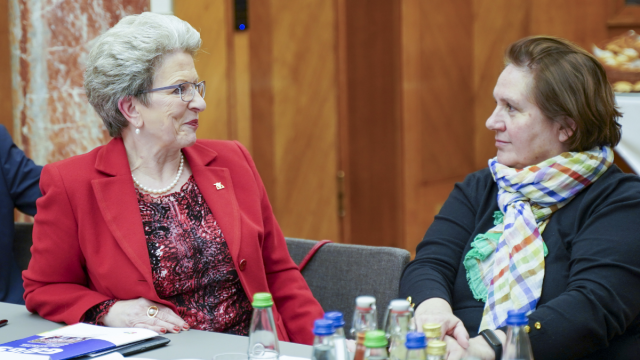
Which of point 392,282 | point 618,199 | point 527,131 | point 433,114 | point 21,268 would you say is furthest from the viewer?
point 433,114

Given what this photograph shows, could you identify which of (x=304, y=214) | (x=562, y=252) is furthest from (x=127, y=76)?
(x=304, y=214)

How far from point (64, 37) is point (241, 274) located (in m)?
1.51

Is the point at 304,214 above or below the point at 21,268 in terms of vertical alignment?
below

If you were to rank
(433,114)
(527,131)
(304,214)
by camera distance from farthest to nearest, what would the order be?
1. (433,114)
2. (304,214)
3. (527,131)

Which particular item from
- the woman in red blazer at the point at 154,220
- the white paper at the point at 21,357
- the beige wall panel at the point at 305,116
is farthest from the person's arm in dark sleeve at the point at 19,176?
the beige wall panel at the point at 305,116

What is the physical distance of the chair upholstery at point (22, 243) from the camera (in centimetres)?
251

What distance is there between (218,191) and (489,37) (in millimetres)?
3843

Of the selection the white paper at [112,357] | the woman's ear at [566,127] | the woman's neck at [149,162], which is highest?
the woman's ear at [566,127]

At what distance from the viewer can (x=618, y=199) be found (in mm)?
1791

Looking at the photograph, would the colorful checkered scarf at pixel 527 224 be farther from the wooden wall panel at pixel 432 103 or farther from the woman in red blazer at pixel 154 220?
the wooden wall panel at pixel 432 103

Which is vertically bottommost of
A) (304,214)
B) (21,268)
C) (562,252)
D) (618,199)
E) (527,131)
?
(304,214)

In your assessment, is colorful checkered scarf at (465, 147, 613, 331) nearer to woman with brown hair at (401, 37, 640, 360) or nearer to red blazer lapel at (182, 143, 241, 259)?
woman with brown hair at (401, 37, 640, 360)

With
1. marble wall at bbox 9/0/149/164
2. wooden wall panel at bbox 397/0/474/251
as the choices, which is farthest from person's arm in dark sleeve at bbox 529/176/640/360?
wooden wall panel at bbox 397/0/474/251

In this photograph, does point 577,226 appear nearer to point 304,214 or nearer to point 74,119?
point 74,119
